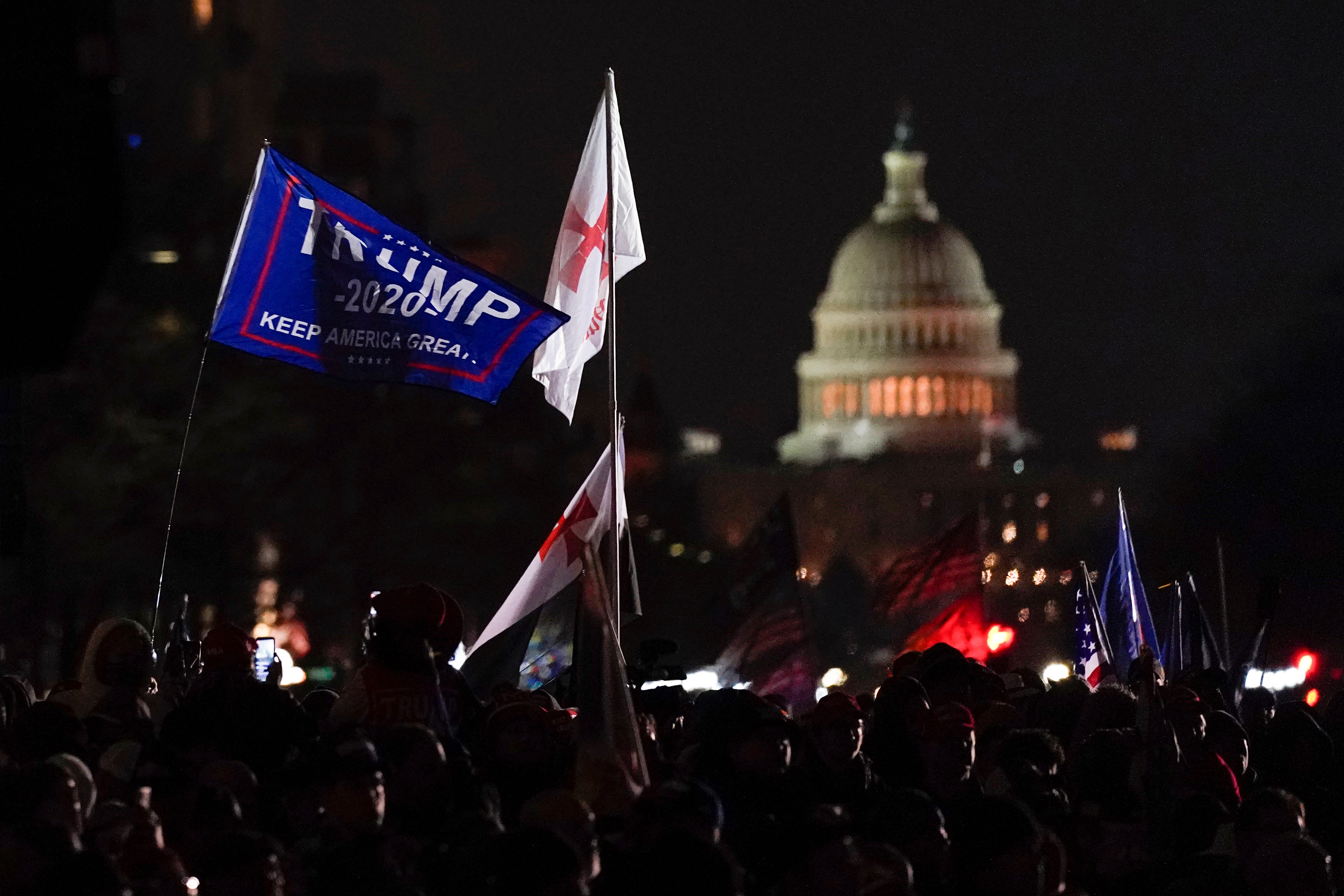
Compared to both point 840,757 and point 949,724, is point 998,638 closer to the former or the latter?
point 840,757

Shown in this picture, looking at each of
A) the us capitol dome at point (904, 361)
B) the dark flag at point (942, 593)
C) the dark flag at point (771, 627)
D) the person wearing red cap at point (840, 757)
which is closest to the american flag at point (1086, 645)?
the dark flag at point (942, 593)

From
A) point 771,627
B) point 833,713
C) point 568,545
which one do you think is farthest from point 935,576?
point 833,713

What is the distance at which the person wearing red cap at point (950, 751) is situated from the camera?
→ 34.9ft

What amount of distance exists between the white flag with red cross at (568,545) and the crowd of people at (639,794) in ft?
7.03

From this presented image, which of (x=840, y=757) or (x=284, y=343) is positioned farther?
(x=284, y=343)

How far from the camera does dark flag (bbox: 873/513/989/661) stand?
1961cm

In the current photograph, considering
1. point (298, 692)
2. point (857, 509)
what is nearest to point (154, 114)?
point (298, 692)

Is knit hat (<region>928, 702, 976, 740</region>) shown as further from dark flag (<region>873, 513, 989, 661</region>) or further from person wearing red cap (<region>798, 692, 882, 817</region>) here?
dark flag (<region>873, 513, 989, 661</region>)

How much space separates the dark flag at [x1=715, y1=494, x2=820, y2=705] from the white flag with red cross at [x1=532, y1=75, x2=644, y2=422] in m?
1.26

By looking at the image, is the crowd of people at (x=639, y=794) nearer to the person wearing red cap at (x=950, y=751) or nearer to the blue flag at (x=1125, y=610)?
the person wearing red cap at (x=950, y=751)

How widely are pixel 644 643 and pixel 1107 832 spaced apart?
5.09m

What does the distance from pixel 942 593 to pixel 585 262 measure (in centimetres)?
442

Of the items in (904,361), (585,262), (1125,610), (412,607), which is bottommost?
(412,607)

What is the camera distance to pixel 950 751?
35.0 ft
